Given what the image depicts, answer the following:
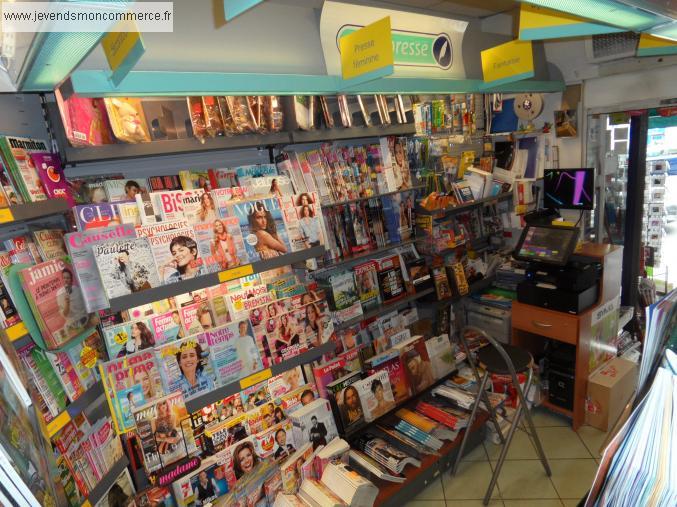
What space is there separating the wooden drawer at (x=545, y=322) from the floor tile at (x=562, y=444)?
2.36 ft

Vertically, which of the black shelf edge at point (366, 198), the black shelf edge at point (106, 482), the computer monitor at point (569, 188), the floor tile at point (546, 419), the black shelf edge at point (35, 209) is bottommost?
the floor tile at point (546, 419)

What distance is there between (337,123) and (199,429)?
2.06 m

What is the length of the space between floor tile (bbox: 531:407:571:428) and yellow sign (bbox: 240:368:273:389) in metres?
2.39

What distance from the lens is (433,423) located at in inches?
114

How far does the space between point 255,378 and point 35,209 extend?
127 cm

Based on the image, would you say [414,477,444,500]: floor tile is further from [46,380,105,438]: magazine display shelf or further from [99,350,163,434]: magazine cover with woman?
[46,380,105,438]: magazine display shelf

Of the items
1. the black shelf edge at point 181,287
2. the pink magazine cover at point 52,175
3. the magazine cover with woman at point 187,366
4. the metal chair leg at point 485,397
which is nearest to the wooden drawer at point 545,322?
the metal chair leg at point 485,397

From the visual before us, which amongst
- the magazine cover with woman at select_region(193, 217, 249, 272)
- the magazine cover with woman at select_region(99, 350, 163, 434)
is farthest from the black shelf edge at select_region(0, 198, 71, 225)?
the magazine cover with woman at select_region(99, 350, 163, 434)

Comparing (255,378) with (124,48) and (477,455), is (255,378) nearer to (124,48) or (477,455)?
(124,48)

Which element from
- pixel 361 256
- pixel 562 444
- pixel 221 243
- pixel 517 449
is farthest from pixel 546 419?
pixel 221 243

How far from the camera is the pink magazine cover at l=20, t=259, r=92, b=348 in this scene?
1554 millimetres

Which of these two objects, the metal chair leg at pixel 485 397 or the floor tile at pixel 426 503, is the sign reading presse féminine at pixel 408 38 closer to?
the metal chair leg at pixel 485 397

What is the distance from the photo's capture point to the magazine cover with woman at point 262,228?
2.29m

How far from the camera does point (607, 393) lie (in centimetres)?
322
